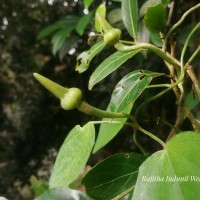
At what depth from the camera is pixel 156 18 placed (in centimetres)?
48

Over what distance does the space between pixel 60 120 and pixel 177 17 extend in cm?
95

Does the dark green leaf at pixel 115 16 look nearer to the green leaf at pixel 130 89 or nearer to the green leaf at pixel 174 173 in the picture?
the green leaf at pixel 130 89

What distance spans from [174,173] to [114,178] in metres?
0.15

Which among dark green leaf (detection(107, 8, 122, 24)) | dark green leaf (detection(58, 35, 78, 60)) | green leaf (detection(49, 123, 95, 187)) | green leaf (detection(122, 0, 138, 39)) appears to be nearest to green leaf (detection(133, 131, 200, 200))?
green leaf (detection(49, 123, 95, 187))

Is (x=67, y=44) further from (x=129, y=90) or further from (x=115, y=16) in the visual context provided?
(x=129, y=90)

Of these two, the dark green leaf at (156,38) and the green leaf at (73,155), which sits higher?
the dark green leaf at (156,38)

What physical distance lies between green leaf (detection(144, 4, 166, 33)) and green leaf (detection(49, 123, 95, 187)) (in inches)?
5.6

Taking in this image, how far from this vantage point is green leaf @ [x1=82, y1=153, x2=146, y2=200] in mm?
529

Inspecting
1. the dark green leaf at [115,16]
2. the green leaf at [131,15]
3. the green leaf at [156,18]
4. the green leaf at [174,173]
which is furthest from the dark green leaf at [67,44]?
the green leaf at [174,173]

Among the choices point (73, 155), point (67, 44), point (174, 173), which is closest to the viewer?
point (174, 173)

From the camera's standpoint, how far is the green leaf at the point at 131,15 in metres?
0.58

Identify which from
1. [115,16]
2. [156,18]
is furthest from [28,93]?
[156,18]

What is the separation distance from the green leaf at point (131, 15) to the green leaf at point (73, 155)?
0.17 m

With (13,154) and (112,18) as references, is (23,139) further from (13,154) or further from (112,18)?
(112,18)
